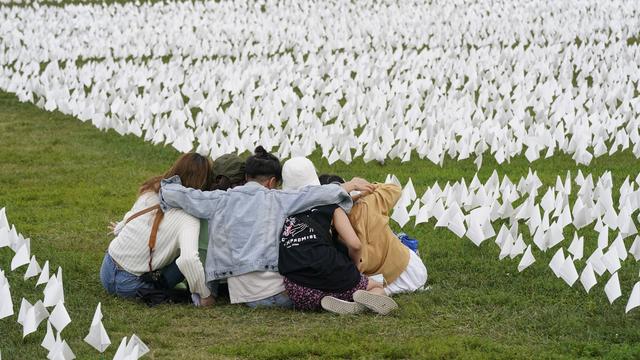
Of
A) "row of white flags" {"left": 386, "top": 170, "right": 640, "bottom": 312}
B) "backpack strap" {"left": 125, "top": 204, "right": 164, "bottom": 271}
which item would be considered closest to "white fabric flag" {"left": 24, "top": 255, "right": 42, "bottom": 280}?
"backpack strap" {"left": 125, "top": 204, "right": 164, "bottom": 271}

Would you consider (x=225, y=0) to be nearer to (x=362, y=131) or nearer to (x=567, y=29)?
(x=567, y=29)

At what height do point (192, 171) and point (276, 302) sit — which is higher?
point (192, 171)

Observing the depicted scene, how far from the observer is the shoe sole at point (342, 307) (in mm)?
6504

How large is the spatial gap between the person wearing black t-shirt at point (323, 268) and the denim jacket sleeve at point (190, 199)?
506 mm

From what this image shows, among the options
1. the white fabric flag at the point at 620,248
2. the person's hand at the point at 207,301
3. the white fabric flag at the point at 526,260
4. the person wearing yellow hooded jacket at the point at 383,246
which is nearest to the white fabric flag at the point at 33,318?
the person's hand at the point at 207,301

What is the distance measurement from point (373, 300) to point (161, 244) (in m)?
1.44

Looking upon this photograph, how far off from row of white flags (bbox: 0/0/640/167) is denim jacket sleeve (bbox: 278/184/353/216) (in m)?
4.52

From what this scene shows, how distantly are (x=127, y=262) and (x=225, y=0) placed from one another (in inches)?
779

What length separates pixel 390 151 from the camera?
11.5 metres

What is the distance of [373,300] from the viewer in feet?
21.2

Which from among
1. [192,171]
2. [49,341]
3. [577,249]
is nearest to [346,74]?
[577,249]

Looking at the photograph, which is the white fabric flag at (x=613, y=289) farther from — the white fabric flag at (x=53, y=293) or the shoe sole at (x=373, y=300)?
the white fabric flag at (x=53, y=293)

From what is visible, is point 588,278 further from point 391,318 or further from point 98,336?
point 98,336

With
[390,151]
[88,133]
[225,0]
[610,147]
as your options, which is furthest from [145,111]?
[225,0]
